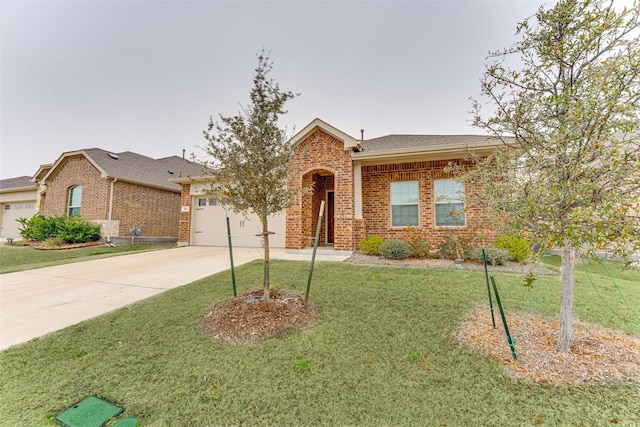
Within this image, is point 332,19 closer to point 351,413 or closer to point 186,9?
point 186,9

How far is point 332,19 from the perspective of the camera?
10164 millimetres

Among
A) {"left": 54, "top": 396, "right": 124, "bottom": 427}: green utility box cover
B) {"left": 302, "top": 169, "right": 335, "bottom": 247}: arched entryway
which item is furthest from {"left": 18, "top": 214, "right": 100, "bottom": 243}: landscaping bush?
{"left": 54, "top": 396, "right": 124, "bottom": 427}: green utility box cover

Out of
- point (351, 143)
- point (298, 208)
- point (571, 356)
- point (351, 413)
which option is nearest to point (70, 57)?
point (298, 208)

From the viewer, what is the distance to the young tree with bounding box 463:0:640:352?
223cm

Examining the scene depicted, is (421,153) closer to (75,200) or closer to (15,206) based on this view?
(75,200)

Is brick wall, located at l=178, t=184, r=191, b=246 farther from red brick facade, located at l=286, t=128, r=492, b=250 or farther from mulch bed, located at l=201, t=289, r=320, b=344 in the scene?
mulch bed, located at l=201, t=289, r=320, b=344

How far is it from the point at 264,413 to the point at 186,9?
12.8m

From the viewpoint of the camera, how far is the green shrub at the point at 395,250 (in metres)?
7.43

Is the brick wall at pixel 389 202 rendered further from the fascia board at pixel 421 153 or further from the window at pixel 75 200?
the window at pixel 75 200

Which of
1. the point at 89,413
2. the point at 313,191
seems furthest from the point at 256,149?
the point at 313,191

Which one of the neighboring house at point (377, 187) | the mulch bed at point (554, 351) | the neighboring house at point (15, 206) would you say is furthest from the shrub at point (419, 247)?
the neighboring house at point (15, 206)

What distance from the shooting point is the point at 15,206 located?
688 inches

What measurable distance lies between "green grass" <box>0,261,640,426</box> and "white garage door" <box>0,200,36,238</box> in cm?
2080

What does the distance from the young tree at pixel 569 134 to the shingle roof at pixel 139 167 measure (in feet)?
40.2
